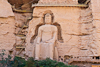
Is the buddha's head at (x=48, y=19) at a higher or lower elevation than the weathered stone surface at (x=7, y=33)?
Answer: higher

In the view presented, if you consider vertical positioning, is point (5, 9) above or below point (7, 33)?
above

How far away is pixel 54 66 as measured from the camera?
7.62 m

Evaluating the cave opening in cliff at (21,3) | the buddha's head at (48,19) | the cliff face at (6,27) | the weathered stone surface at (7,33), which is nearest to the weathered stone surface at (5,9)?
the cliff face at (6,27)

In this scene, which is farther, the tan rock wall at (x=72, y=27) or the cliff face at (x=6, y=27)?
the cliff face at (x=6, y=27)

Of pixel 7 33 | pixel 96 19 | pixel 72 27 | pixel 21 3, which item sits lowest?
pixel 7 33

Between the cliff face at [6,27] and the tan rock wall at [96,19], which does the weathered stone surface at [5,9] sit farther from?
the tan rock wall at [96,19]

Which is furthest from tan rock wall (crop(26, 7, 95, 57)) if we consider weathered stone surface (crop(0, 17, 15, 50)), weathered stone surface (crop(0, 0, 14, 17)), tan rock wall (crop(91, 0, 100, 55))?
weathered stone surface (crop(0, 0, 14, 17))

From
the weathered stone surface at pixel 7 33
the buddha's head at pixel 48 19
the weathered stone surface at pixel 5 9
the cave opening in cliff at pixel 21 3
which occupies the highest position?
the cave opening in cliff at pixel 21 3

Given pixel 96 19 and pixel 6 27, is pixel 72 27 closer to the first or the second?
pixel 96 19

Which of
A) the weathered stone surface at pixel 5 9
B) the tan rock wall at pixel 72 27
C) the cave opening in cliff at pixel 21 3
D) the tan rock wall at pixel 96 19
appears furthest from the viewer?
the cave opening in cliff at pixel 21 3

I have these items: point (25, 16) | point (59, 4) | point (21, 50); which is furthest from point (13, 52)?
point (59, 4)

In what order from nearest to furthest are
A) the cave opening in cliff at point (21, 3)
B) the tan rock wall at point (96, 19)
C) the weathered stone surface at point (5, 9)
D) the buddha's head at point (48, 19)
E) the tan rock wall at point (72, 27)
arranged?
the tan rock wall at point (96, 19), the tan rock wall at point (72, 27), the buddha's head at point (48, 19), the weathered stone surface at point (5, 9), the cave opening in cliff at point (21, 3)

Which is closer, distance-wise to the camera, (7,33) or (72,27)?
(72,27)

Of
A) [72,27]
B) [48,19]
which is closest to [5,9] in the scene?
[48,19]
